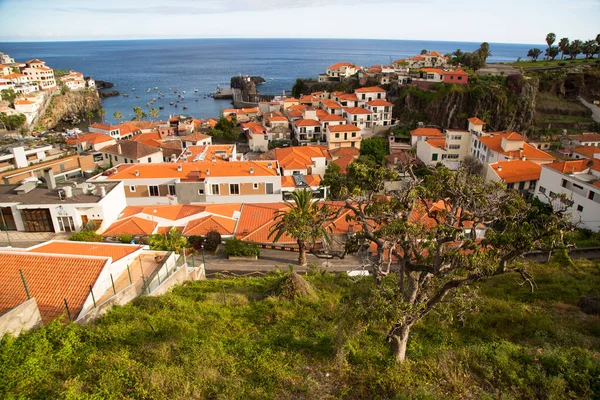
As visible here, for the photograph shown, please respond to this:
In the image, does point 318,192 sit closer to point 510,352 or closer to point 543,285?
point 543,285

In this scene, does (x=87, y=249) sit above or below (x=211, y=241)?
above

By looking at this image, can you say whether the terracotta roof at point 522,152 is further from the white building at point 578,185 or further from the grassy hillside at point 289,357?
the grassy hillside at point 289,357

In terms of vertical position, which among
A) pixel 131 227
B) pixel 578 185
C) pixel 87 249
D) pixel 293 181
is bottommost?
pixel 293 181

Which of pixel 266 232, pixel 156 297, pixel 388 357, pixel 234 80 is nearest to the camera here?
pixel 388 357

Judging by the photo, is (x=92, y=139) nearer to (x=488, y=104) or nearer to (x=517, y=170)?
(x=517, y=170)

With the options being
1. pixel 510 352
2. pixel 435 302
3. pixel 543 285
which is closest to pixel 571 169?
pixel 543 285

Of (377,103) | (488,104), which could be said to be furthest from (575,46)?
(377,103)
